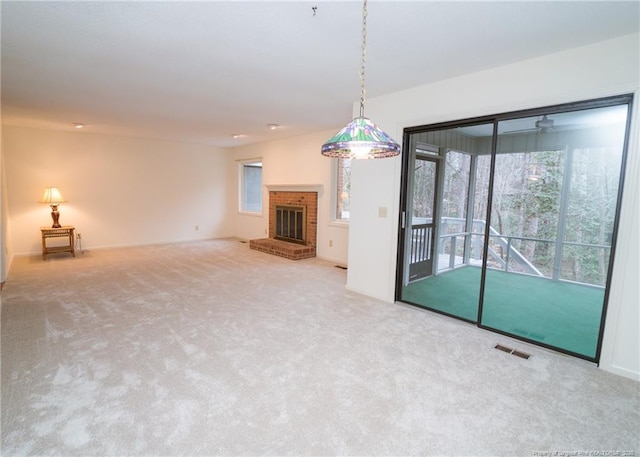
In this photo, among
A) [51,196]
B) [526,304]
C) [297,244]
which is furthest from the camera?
[297,244]

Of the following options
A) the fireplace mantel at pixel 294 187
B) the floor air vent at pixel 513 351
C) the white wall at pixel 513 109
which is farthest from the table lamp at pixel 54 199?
the floor air vent at pixel 513 351

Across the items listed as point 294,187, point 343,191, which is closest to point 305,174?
point 294,187

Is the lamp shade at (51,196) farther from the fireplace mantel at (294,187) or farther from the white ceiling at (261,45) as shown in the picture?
the fireplace mantel at (294,187)

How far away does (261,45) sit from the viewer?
7.76ft

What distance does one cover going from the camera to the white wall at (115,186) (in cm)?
570

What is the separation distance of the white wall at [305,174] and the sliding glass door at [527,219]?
1.67 metres

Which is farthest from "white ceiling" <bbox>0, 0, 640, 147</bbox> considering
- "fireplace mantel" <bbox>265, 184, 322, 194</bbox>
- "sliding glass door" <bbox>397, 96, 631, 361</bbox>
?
"fireplace mantel" <bbox>265, 184, 322, 194</bbox>

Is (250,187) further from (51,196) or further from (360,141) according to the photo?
(360,141)

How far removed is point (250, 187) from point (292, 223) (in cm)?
217

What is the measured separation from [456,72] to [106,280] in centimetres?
488

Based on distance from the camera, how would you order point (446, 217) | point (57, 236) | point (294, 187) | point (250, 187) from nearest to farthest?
point (446, 217), point (57, 236), point (294, 187), point (250, 187)

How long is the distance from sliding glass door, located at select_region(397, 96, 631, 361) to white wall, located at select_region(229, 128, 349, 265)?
1.67 metres

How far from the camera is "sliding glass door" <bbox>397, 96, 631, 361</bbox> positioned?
3607mm

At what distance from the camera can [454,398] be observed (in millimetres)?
2014
